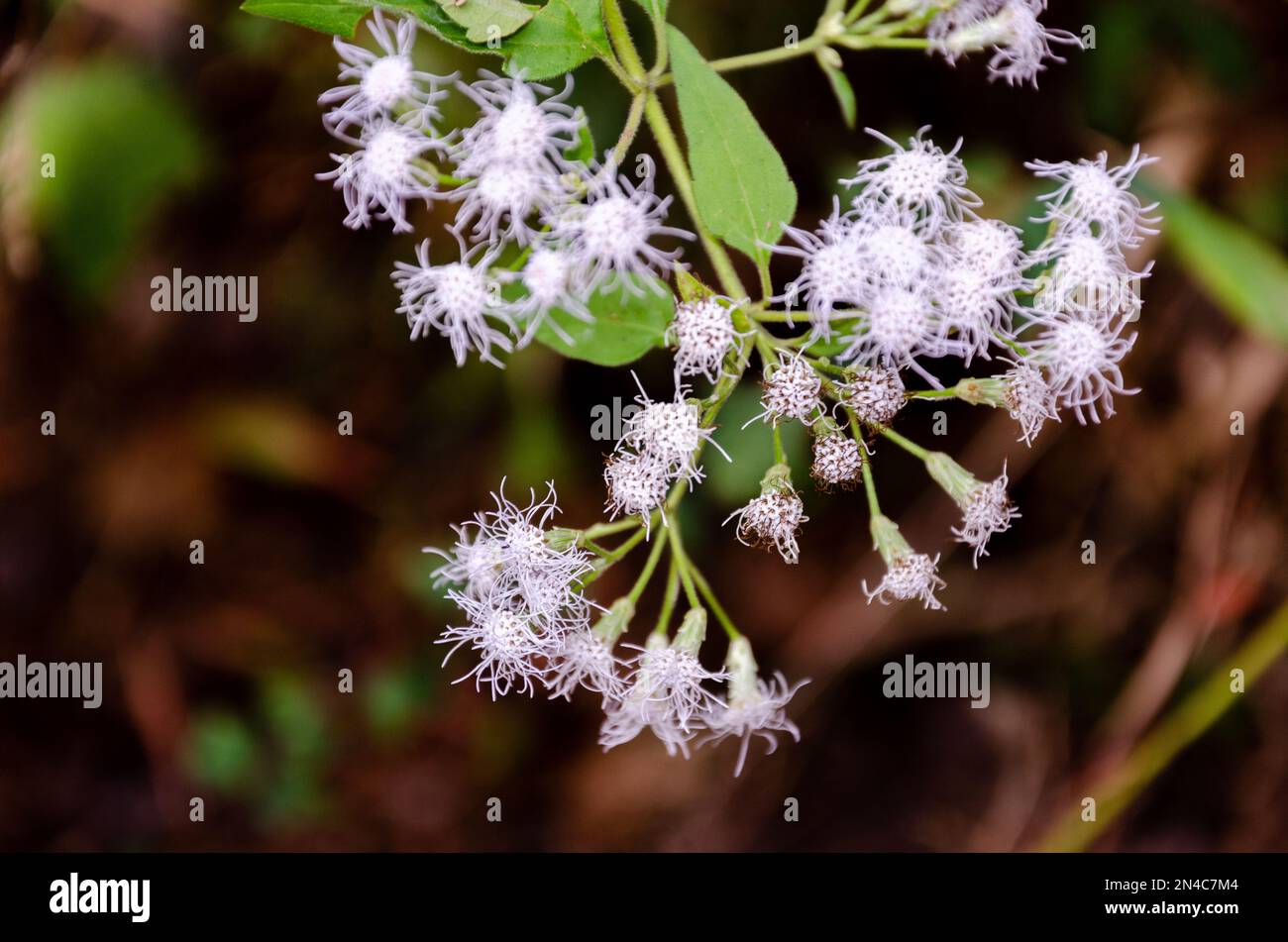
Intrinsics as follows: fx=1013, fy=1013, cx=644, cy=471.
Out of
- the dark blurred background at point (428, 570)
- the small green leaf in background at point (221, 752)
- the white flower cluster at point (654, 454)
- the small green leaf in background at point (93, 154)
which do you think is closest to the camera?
the white flower cluster at point (654, 454)

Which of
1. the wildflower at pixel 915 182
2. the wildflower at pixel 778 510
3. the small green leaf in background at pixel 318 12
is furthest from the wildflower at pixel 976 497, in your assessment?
the small green leaf in background at pixel 318 12

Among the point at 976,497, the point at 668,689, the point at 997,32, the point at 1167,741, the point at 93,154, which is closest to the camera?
the point at 997,32

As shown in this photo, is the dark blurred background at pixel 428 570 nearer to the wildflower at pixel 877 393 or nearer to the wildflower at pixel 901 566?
the wildflower at pixel 901 566

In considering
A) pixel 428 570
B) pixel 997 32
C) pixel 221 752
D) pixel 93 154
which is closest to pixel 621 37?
pixel 997 32

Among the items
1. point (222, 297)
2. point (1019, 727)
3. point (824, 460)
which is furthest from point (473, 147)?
point (1019, 727)

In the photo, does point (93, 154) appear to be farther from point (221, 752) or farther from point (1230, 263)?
point (1230, 263)
